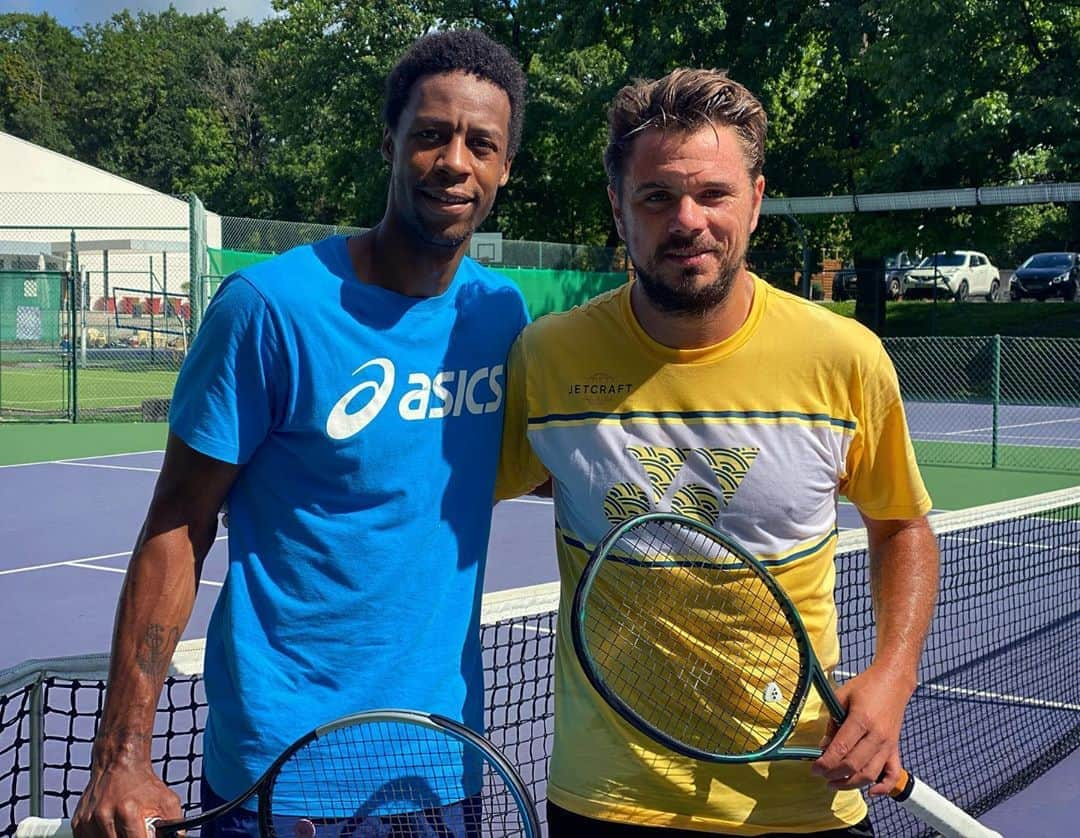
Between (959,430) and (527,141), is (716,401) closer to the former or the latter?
(959,430)

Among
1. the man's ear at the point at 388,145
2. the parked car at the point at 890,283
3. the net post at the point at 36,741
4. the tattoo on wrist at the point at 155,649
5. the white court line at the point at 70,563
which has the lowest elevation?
the white court line at the point at 70,563

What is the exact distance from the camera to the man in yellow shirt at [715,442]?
86.0 inches

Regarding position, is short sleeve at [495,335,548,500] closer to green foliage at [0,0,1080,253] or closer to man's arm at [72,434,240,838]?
man's arm at [72,434,240,838]

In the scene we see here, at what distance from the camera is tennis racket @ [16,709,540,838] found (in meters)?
1.99

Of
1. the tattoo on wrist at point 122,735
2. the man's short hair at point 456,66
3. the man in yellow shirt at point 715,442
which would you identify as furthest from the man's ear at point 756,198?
the tattoo on wrist at point 122,735

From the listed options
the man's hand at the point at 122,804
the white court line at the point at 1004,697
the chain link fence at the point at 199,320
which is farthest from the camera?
the chain link fence at the point at 199,320

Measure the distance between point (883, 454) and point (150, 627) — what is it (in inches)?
49.6

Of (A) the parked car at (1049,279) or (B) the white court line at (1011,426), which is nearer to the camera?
(B) the white court line at (1011,426)

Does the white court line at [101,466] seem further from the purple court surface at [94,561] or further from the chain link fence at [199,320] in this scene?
the chain link fence at [199,320]

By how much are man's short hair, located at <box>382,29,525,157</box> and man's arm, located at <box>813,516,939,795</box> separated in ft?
3.33

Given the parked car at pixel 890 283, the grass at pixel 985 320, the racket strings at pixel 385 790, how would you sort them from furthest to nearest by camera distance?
the parked car at pixel 890 283
the grass at pixel 985 320
the racket strings at pixel 385 790

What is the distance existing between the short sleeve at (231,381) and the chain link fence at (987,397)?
46.0 ft

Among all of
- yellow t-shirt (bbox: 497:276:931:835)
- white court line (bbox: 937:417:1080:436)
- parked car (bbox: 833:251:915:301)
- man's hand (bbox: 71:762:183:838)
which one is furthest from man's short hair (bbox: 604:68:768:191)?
parked car (bbox: 833:251:915:301)

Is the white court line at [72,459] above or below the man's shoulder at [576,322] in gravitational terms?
below
